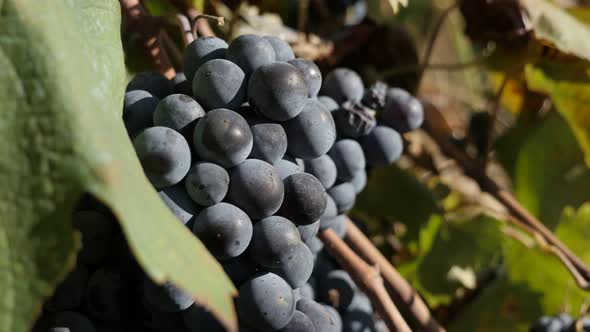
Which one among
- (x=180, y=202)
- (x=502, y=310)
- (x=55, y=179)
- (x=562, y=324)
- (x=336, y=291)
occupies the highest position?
(x=55, y=179)

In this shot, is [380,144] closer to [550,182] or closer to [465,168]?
[465,168]

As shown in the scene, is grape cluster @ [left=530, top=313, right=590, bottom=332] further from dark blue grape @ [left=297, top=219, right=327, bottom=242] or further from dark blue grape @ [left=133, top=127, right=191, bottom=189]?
dark blue grape @ [left=133, top=127, right=191, bottom=189]

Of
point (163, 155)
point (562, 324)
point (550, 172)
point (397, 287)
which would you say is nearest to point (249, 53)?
point (163, 155)

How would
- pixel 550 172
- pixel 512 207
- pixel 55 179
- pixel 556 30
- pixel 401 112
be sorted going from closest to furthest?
pixel 55 179, pixel 401 112, pixel 556 30, pixel 512 207, pixel 550 172

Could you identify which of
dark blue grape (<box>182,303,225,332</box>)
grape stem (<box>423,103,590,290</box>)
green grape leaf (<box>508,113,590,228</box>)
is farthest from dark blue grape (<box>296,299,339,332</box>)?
green grape leaf (<box>508,113,590,228</box>)

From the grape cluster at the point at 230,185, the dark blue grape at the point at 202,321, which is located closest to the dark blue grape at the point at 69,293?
the grape cluster at the point at 230,185

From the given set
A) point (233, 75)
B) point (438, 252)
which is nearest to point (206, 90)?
point (233, 75)

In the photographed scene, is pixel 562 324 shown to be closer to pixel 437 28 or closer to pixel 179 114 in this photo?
pixel 437 28

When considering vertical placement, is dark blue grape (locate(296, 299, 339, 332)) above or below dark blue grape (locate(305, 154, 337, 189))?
below
